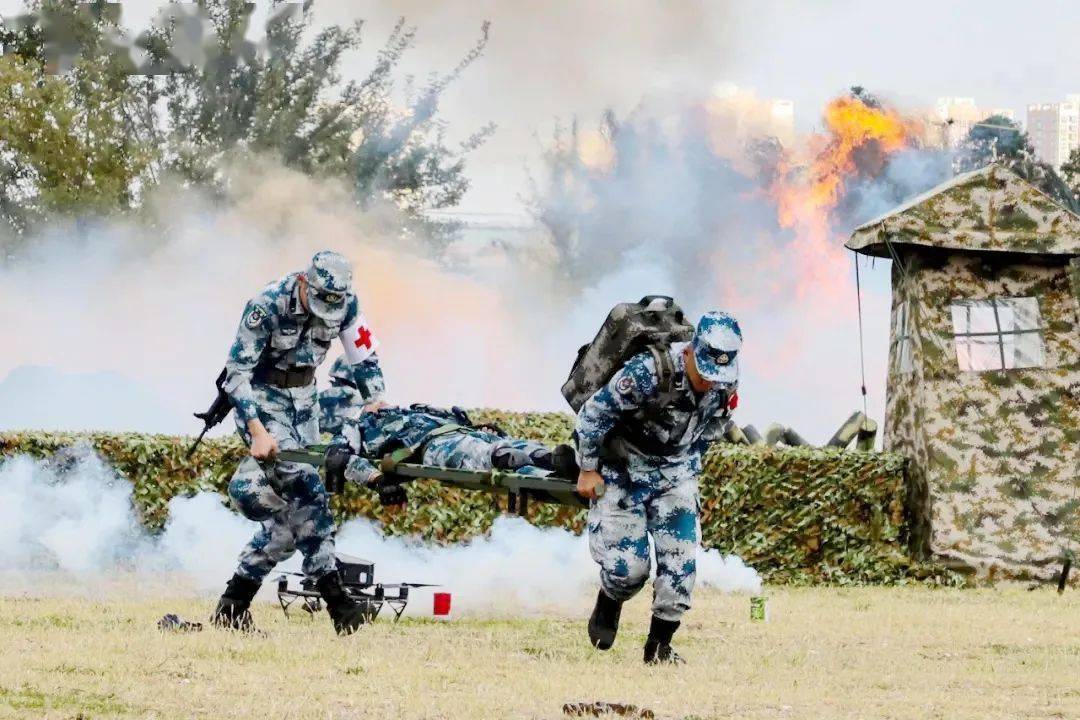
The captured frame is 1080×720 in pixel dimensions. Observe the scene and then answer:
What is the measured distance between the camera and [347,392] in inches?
473

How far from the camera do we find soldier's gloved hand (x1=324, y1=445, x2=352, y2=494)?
10672mm

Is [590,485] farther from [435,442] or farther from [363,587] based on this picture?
[363,587]

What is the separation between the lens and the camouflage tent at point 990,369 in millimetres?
16719

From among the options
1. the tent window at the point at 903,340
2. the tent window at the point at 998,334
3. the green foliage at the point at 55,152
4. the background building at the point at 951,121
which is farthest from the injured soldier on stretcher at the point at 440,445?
the green foliage at the point at 55,152

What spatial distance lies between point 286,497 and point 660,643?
2.38 metres

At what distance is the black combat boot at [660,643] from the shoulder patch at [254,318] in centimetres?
276

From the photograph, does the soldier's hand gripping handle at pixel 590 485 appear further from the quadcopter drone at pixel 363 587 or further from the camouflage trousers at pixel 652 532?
the quadcopter drone at pixel 363 587

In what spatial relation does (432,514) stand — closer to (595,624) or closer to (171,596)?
(171,596)

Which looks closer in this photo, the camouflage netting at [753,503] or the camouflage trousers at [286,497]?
the camouflage trousers at [286,497]

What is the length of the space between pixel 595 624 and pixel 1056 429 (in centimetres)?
738

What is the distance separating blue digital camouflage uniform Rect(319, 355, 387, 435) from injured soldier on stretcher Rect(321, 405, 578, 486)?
291 millimetres

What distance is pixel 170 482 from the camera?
16.3 metres

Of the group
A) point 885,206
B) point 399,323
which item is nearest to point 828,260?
point 885,206

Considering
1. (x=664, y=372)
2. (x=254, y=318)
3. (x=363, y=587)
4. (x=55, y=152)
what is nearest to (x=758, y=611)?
(x=363, y=587)
